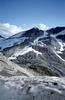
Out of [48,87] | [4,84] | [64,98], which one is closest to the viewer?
[64,98]

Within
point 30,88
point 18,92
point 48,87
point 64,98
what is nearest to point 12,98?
point 18,92

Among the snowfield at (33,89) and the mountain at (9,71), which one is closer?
the snowfield at (33,89)

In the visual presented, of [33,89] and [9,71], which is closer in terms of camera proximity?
[33,89]

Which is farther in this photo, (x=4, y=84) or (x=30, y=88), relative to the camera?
(x=4, y=84)

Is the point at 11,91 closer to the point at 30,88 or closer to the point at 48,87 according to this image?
the point at 30,88

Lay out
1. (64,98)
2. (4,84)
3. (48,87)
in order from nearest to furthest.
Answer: (64,98), (48,87), (4,84)

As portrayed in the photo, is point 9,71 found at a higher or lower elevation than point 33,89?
higher

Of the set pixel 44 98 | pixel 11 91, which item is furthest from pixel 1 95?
pixel 44 98

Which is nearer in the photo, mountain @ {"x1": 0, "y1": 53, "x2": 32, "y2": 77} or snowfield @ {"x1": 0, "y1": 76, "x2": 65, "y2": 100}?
snowfield @ {"x1": 0, "y1": 76, "x2": 65, "y2": 100}
